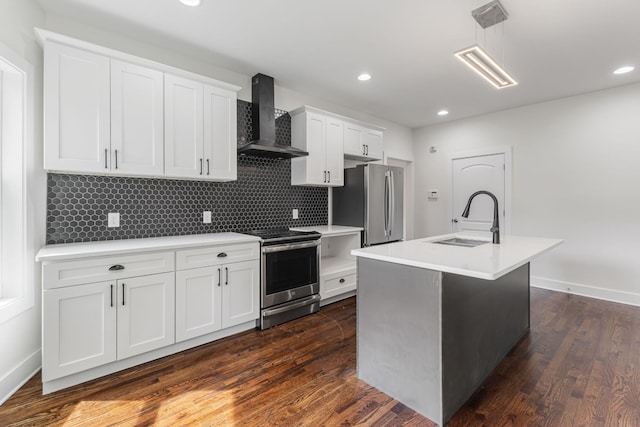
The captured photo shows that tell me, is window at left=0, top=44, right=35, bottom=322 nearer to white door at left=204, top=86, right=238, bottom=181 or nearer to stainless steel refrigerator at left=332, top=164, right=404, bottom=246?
white door at left=204, top=86, right=238, bottom=181

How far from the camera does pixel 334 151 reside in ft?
12.9

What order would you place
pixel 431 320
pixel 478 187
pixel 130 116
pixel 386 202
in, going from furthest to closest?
pixel 478 187 → pixel 386 202 → pixel 130 116 → pixel 431 320

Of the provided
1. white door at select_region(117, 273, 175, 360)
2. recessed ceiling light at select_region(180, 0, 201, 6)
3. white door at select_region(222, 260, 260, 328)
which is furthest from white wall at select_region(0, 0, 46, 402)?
white door at select_region(222, 260, 260, 328)

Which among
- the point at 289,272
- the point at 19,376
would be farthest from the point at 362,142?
the point at 19,376

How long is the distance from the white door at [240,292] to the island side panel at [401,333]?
1.21 m

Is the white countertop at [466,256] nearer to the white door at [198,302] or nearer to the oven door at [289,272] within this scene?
the oven door at [289,272]

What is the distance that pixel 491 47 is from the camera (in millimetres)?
2766

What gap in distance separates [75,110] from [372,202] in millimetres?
3157

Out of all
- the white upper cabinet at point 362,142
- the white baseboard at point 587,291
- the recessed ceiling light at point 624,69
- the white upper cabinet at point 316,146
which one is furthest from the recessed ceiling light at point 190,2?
the white baseboard at point 587,291

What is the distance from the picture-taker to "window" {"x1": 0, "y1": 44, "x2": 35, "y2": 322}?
6.47 feet

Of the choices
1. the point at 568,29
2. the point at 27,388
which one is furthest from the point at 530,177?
the point at 27,388

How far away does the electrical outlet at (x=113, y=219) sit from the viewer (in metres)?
2.54

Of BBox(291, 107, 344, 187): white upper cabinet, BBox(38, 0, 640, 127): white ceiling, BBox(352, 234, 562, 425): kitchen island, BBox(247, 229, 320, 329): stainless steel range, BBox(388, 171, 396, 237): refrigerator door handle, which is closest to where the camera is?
BBox(352, 234, 562, 425): kitchen island

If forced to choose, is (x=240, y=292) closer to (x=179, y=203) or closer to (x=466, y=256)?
(x=179, y=203)
